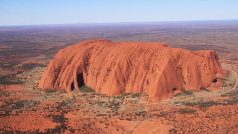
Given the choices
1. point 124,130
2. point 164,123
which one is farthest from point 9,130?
point 164,123

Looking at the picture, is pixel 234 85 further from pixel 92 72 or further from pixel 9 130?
pixel 9 130

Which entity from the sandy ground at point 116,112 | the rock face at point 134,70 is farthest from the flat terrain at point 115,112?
the rock face at point 134,70

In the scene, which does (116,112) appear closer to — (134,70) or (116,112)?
(116,112)

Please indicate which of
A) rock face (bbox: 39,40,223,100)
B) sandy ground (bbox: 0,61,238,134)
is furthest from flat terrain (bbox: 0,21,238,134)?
rock face (bbox: 39,40,223,100)

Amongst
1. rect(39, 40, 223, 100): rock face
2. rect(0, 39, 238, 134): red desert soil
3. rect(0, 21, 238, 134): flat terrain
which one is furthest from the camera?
rect(39, 40, 223, 100): rock face

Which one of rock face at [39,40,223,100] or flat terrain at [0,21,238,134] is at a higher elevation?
rock face at [39,40,223,100]

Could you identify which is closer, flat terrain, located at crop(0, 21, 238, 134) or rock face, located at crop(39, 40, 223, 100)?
flat terrain, located at crop(0, 21, 238, 134)

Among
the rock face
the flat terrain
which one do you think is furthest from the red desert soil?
the rock face

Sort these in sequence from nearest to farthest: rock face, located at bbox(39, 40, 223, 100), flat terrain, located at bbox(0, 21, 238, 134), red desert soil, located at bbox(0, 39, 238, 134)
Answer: red desert soil, located at bbox(0, 39, 238, 134) → flat terrain, located at bbox(0, 21, 238, 134) → rock face, located at bbox(39, 40, 223, 100)

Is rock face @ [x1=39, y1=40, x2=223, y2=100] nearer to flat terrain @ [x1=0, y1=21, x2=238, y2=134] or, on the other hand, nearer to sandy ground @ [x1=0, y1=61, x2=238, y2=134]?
flat terrain @ [x1=0, y1=21, x2=238, y2=134]

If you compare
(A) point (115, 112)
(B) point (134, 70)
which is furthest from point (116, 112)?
(B) point (134, 70)

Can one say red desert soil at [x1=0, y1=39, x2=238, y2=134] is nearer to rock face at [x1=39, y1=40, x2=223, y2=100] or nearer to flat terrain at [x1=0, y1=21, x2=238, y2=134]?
flat terrain at [x1=0, y1=21, x2=238, y2=134]
